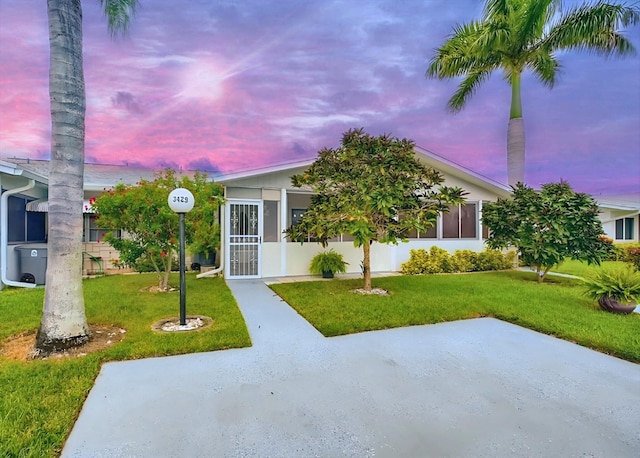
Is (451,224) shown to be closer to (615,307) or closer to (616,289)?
(616,289)

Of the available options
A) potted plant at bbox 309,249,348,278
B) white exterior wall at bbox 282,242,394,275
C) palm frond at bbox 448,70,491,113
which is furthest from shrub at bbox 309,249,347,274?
palm frond at bbox 448,70,491,113

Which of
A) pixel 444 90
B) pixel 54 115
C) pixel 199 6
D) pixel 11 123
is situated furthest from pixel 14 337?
pixel 444 90

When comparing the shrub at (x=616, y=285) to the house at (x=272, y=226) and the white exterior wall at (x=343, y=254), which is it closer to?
the house at (x=272, y=226)

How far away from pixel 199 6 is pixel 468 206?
10.8m

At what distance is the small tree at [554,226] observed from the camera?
8.41 metres

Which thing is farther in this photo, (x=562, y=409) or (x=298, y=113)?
(x=298, y=113)

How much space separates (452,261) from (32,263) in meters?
12.4

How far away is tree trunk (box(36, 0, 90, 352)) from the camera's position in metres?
3.90

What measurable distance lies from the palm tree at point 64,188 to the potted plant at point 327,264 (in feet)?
21.4

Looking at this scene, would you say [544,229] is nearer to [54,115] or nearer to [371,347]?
[371,347]

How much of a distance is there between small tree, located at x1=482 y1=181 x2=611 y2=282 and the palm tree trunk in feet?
10.5

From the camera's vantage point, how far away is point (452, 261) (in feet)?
38.1

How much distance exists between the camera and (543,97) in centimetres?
1316

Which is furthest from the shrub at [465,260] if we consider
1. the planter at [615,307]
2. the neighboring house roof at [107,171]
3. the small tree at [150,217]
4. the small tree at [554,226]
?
the neighboring house roof at [107,171]
